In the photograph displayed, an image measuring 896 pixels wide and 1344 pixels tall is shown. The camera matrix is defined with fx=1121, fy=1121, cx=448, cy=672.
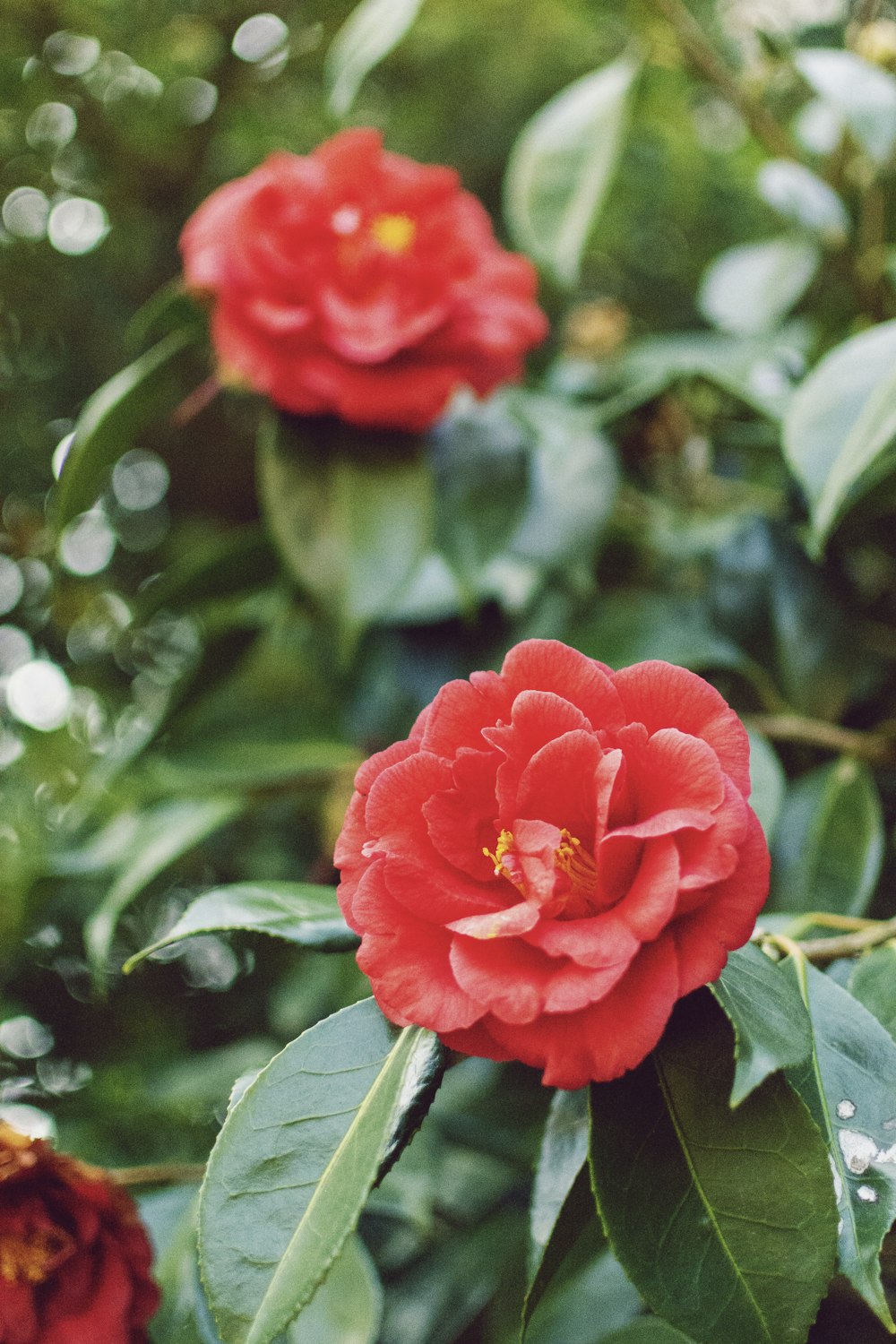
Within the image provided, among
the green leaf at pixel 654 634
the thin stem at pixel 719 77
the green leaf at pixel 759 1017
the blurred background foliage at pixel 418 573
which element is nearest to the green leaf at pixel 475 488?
the blurred background foliage at pixel 418 573

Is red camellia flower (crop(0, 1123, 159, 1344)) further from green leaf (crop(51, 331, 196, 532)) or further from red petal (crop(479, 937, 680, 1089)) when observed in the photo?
green leaf (crop(51, 331, 196, 532))

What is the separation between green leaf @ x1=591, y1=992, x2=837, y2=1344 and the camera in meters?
0.38

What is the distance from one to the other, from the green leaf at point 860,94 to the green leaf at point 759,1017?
59cm

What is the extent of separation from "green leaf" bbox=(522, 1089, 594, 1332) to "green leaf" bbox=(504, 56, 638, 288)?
59 cm

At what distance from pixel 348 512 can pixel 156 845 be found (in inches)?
11.8

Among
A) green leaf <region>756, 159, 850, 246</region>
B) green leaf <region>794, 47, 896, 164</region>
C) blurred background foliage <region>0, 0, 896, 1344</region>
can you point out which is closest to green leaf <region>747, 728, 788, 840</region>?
blurred background foliage <region>0, 0, 896, 1344</region>

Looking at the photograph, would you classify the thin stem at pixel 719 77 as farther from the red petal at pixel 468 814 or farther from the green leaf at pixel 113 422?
the red petal at pixel 468 814

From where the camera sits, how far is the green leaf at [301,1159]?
1.20 ft

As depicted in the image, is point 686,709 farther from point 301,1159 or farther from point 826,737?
point 826,737

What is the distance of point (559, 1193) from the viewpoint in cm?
47

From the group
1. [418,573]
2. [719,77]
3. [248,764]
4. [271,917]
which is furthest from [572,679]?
[719,77]

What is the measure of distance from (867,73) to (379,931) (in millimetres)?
715

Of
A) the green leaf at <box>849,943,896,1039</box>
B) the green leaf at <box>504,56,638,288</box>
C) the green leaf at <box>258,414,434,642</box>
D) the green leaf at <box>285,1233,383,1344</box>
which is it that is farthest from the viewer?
the green leaf at <box>504,56,638,288</box>

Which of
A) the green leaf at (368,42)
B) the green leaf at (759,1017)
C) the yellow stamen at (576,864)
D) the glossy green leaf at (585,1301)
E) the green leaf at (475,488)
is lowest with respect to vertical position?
the glossy green leaf at (585,1301)
